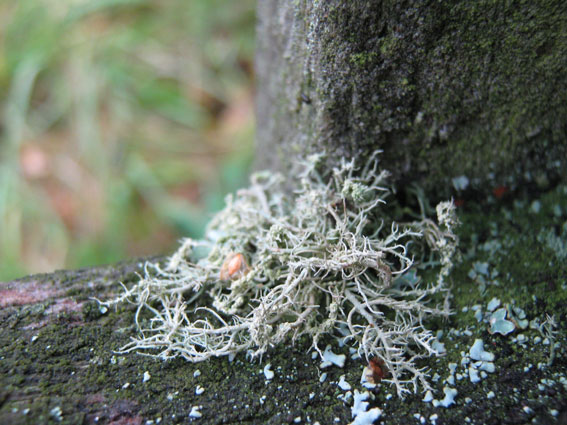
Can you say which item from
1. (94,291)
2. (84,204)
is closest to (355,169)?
(94,291)

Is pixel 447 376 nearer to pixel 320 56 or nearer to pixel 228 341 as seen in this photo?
pixel 228 341

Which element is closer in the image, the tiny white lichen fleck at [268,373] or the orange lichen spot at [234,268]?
the tiny white lichen fleck at [268,373]

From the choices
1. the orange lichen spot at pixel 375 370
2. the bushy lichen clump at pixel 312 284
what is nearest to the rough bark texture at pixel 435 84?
the bushy lichen clump at pixel 312 284

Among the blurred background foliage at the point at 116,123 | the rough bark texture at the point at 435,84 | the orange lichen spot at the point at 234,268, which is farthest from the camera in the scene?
the blurred background foliage at the point at 116,123

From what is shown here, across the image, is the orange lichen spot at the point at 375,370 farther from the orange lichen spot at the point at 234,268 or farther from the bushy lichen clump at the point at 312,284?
the orange lichen spot at the point at 234,268

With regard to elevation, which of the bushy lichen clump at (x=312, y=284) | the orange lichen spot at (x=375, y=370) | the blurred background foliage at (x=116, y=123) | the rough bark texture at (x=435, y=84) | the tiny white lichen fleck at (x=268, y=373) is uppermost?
the blurred background foliage at (x=116, y=123)

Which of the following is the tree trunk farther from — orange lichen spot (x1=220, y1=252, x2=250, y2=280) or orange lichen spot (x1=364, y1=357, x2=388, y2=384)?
orange lichen spot (x1=220, y1=252, x2=250, y2=280)

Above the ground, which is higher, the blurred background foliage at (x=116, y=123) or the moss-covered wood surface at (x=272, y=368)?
the blurred background foliage at (x=116, y=123)

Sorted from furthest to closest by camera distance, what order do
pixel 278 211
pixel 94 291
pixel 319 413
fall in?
pixel 278 211, pixel 94 291, pixel 319 413
